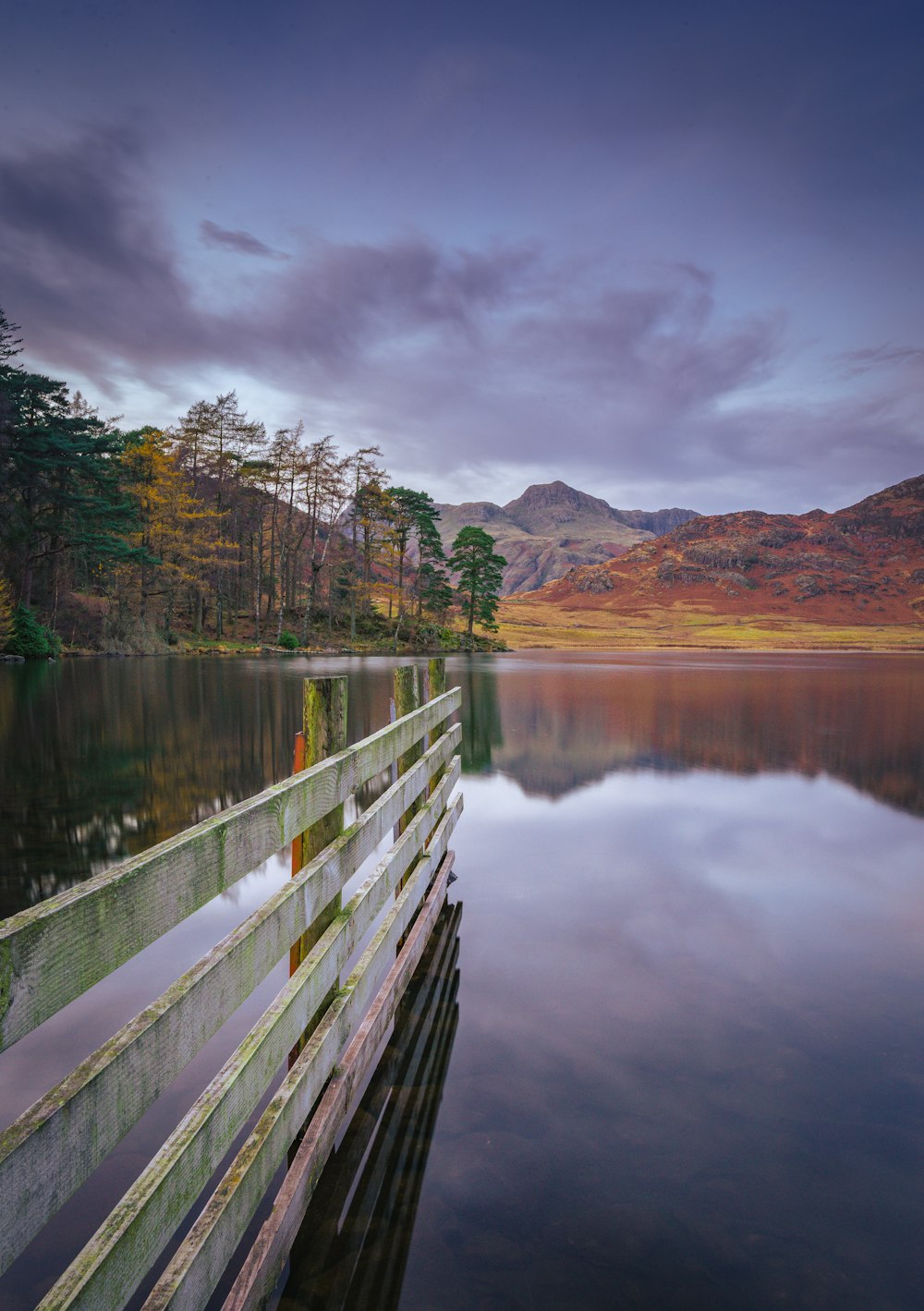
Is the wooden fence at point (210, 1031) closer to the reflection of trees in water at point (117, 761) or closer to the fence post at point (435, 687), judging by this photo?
the fence post at point (435, 687)

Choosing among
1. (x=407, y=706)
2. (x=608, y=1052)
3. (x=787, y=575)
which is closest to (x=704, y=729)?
(x=407, y=706)

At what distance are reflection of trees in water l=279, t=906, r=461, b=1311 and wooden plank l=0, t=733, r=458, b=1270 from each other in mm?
1315

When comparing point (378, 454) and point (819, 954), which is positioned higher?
point (378, 454)

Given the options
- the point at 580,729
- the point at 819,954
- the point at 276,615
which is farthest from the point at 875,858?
the point at 276,615

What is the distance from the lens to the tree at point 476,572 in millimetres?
67938

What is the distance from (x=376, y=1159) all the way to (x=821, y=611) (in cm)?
16523

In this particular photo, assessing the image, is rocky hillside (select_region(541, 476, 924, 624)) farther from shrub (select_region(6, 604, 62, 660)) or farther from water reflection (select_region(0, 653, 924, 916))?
water reflection (select_region(0, 653, 924, 916))

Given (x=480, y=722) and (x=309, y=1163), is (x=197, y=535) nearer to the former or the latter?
(x=480, y=722)

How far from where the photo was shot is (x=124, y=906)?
1679mm

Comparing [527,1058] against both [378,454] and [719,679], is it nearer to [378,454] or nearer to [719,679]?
[719,679]

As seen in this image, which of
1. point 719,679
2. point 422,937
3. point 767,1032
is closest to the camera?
point 767,1032

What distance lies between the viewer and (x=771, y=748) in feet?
53.6

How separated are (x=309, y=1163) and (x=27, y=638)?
135 ft

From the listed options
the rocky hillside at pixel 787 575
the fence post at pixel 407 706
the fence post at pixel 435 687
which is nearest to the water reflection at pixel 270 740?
the fence post at pixel 435 687
